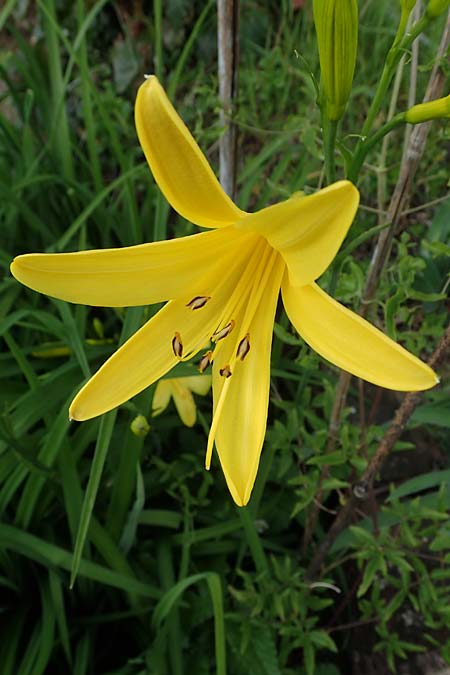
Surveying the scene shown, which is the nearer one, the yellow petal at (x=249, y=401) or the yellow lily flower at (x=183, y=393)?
the yellow petal at (x=249, y=401)

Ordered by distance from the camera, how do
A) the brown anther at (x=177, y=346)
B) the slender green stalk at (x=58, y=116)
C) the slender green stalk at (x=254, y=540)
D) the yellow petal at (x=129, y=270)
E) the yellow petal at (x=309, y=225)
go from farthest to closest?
1. the slender green stalk at (x=58, y=116)
2. the slender green stalk at (x=254, y=540)
3. the brown anther at (x=177, y=346)
4. the yellow petal at (x=129, y=270)
5. the yellow petal at (x=309, y=225)

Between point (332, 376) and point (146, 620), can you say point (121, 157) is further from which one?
point (146, 620)

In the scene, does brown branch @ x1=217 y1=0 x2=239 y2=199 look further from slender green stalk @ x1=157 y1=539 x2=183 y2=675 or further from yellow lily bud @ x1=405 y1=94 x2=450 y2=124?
slender green stalk @ x1=157 y1=539 x2=183 y2=675

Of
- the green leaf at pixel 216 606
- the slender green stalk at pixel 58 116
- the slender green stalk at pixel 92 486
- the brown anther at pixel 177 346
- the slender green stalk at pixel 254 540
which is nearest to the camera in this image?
Answer: the brown anther at pixel 177 346

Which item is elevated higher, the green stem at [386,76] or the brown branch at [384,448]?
the green stem at [386,76]

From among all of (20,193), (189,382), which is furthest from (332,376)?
(20,193)

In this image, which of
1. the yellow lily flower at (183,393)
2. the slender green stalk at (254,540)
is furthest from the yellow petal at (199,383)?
the slender green stalk at (254,540)

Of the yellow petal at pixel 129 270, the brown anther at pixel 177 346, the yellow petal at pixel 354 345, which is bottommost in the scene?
the brown anther at pixel 177 346

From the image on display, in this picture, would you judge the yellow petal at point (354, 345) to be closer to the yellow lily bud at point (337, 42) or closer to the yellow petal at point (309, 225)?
the yellow petal at point (309, 225)
